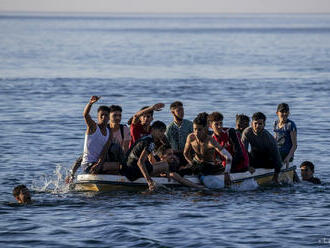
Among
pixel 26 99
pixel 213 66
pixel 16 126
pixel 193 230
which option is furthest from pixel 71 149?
pixel 213 66

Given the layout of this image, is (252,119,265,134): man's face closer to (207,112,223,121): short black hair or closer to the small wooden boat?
the small wooden boat

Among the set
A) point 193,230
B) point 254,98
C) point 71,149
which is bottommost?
point 193,230

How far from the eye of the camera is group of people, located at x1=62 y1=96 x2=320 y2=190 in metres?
16.3

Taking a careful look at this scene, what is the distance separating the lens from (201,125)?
646 inches

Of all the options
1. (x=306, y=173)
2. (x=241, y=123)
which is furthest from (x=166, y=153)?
(x=306, y=173)

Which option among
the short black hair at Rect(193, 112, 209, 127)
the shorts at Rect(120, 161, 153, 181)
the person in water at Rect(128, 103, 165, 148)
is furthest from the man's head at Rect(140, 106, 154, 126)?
the short black hair at Rect(193, 112, 209, 127)

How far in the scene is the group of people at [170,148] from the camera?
1625 cm

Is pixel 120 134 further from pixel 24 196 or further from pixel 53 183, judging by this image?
pixel 53 183

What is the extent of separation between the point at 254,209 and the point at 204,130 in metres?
1.97

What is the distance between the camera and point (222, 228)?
1448cm

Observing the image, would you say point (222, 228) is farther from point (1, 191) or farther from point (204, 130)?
point (1, 191)

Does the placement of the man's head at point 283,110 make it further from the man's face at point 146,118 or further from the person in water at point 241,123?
the man's face at point 146,118

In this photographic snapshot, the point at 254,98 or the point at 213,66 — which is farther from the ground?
the point at 213,66

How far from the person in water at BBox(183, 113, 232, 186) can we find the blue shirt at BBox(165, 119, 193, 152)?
22.6 inches
